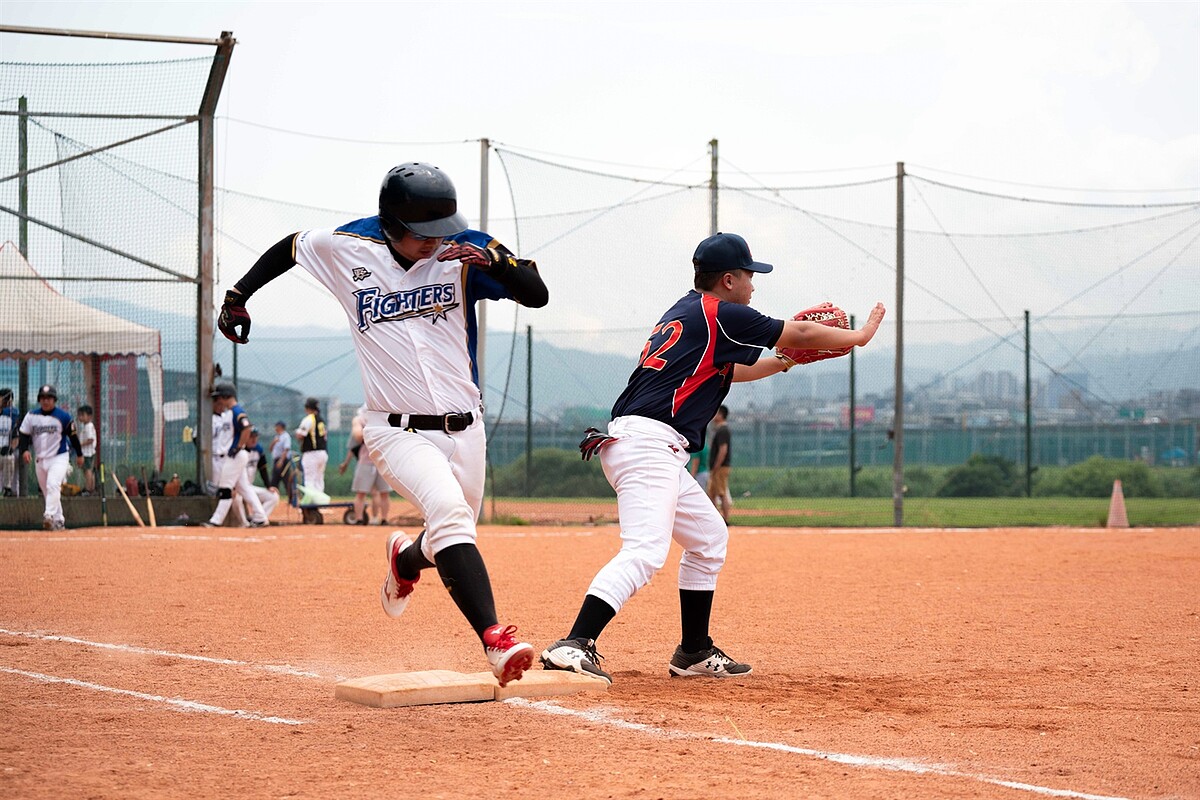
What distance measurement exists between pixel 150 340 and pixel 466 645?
1231 centimetres

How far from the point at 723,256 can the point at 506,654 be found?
224 cm

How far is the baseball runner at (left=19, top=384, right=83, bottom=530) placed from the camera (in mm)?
15641

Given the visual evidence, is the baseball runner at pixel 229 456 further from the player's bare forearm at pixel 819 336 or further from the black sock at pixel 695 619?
the player's bare forearm at pixel 819 336

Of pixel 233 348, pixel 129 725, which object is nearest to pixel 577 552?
pixel 129 725

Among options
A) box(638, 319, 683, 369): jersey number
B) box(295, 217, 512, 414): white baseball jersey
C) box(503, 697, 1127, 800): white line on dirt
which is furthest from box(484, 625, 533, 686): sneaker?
box(638, 319, 683, 369): jersey number

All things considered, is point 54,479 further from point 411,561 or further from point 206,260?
point 411,561

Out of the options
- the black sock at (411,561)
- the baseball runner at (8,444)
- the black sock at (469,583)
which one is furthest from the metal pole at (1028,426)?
the black sock at (469,583)

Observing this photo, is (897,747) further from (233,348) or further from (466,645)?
(233,348)

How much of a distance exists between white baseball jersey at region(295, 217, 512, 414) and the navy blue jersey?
0.95 metres

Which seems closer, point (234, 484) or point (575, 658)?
point (575, 658)

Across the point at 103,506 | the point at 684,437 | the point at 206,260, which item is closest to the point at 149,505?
the point at 103,506

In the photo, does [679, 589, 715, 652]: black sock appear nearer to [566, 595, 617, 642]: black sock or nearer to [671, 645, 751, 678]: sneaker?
[671, 645, 751, 678]: sneaker

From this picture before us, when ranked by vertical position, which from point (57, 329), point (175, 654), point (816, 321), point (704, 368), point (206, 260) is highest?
point (206, 260)

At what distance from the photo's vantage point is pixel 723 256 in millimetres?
5727
